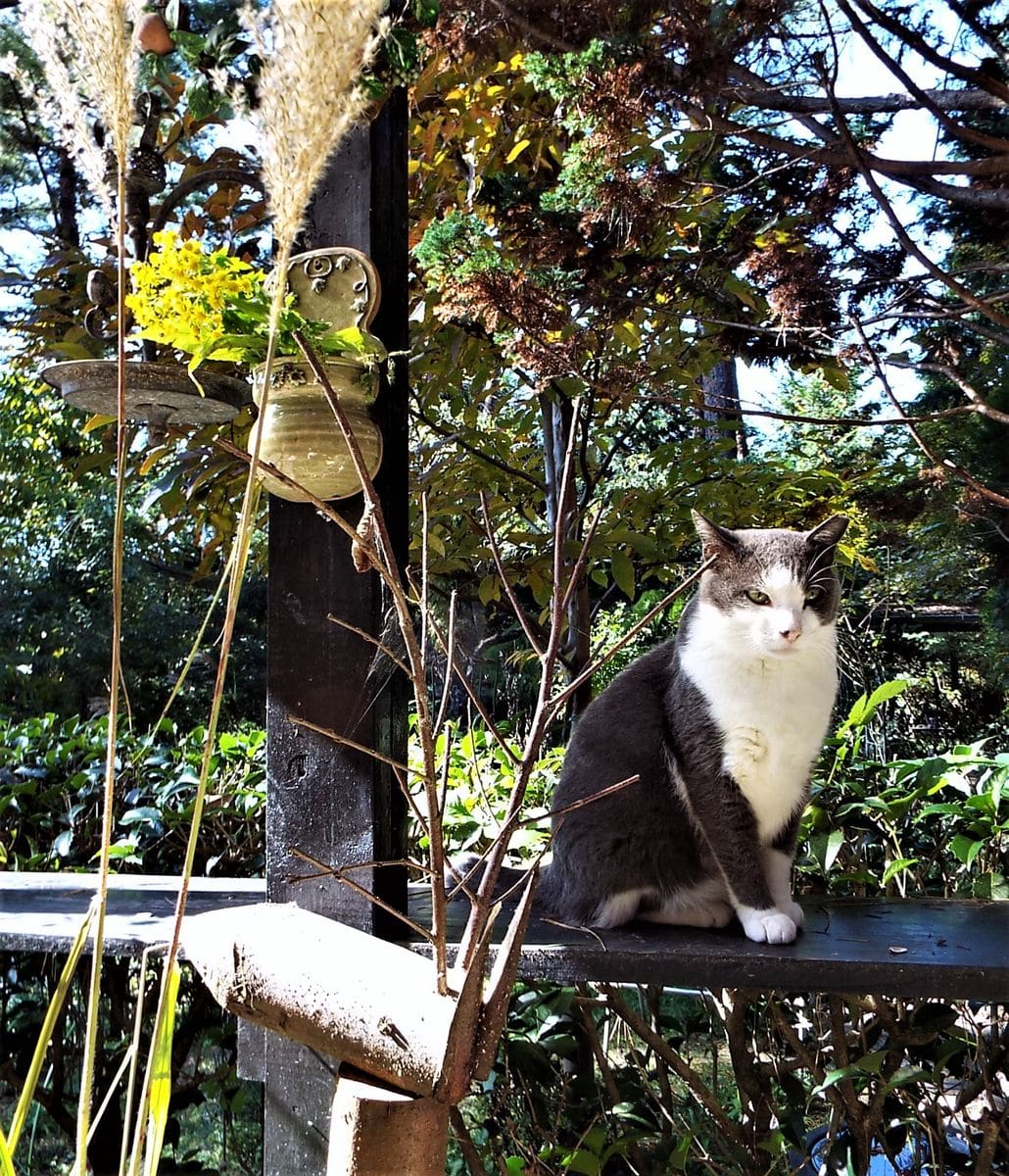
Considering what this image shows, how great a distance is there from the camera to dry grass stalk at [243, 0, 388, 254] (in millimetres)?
528

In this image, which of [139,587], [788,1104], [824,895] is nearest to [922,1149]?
[788,1104]

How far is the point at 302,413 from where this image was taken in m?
1.23

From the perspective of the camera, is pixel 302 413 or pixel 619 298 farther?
pixel 619 298

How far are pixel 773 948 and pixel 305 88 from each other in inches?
43.3

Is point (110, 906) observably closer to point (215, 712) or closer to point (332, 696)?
point (332, 696)

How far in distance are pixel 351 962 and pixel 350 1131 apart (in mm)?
133

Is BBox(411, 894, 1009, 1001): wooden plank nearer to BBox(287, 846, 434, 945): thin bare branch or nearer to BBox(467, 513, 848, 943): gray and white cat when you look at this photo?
BBox(467, 513, 848, 943): gray and white cat

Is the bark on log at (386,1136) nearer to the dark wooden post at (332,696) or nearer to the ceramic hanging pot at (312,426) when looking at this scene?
the dark wooden post at (332,696)

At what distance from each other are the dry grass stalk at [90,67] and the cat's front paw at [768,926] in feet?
3.59

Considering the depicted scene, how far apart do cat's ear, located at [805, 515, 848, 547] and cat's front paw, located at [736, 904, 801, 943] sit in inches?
19.8

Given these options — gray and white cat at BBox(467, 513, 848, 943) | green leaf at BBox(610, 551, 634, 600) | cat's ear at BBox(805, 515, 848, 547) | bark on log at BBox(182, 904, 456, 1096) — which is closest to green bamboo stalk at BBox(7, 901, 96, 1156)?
bark on log at BBox(182, 904, 456, 1096)

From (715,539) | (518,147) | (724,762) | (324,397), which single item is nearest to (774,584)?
(715,539)

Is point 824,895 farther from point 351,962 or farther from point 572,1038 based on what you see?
point 351,962

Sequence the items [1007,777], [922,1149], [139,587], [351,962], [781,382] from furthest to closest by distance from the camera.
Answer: [139,587] → [781,382] → [922,1149] → [1007,777] → [351,962]
